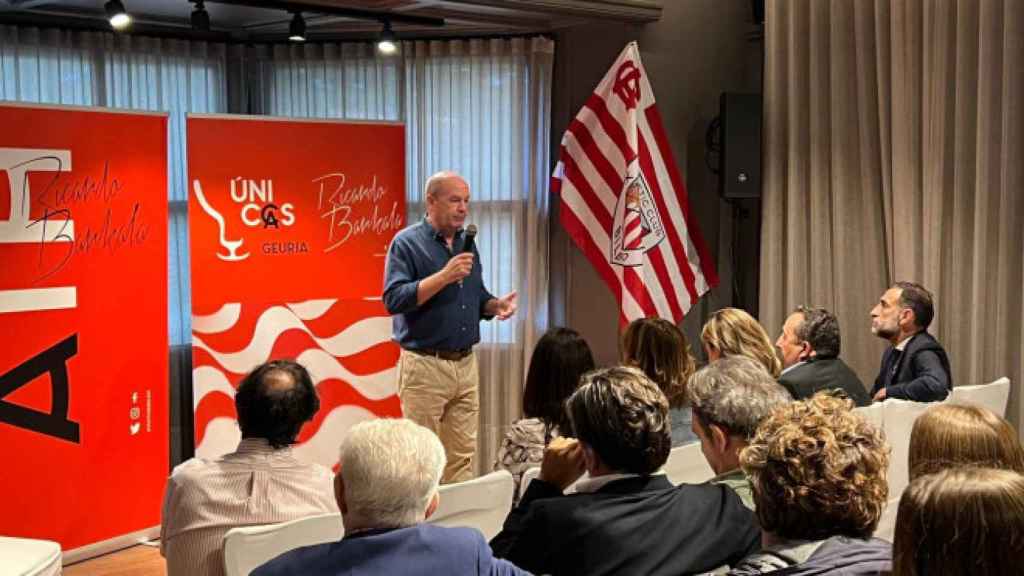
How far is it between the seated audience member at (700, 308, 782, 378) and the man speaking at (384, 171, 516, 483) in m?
1.14

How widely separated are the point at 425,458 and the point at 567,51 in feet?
13.8

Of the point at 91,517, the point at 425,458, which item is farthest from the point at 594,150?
the point at 425,458

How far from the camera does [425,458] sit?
208 cm

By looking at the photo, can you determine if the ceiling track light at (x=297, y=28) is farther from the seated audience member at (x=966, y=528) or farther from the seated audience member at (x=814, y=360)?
the seated audience member at (x=966, y=528)

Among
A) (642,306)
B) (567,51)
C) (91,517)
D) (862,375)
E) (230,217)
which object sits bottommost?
(91,517)

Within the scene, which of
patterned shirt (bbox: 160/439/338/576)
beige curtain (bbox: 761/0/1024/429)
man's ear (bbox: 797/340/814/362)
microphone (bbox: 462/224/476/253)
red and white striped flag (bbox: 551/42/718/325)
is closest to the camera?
patterned shirt (bbox: 160/439/338/576)

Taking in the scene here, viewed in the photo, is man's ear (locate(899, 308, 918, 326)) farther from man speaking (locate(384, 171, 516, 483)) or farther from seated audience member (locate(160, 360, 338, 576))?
seated audience member (locate(160, 360, 338, 576))

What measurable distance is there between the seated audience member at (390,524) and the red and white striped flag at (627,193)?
11.4ft

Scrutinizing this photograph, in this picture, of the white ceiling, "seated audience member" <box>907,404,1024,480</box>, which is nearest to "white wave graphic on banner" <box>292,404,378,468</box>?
the white ceiling

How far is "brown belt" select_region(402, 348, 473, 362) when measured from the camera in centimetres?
482

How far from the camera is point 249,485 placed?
109 inches

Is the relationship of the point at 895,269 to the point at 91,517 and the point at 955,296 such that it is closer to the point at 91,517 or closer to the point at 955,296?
the point at 955,296

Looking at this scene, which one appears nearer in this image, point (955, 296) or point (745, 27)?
point (955, 296)

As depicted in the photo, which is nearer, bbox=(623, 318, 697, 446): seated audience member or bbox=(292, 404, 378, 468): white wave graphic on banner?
bbox=(623, 318, 697, 446): seated audience member
